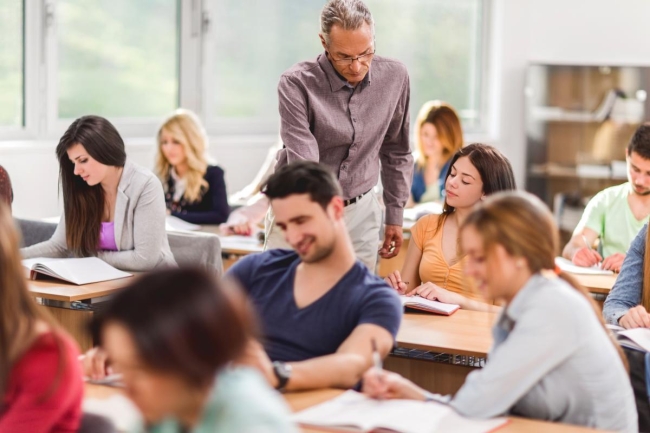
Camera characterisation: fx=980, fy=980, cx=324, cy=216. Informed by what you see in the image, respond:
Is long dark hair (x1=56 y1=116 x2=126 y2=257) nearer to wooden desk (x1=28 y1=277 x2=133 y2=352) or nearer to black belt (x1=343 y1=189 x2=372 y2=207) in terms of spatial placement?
wooden desk (x1=28 y1=277 x2=133 y2=352)

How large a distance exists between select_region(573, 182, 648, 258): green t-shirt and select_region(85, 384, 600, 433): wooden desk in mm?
2496

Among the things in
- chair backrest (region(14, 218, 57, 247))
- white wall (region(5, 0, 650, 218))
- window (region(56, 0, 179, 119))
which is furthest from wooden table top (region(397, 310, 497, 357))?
white wall (region(5, 0, 650, 218))

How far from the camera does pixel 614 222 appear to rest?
4.35 metres

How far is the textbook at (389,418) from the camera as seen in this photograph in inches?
74.6

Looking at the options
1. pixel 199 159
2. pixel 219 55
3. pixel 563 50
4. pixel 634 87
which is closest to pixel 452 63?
pixel 563 50

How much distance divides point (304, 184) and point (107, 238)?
1986 mm

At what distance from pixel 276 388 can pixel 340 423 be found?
27 cm

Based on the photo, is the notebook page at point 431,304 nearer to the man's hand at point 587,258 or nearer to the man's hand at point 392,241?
the man's hand at point 392,241

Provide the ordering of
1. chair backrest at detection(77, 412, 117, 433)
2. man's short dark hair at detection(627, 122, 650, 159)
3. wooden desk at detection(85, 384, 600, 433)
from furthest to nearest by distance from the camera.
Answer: man's short dark hair at detection(627, 122, 650, 159)
wooden desk at detection(85, 384, 600, 433)
chair backrest at detection(77, 412, 117, 433)

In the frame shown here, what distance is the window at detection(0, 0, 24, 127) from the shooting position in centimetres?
555

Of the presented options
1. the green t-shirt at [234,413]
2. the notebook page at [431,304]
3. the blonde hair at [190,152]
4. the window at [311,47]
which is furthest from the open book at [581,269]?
the window at [311,47]

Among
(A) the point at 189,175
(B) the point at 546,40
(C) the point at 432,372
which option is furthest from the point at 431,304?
(B) the point at 546,40

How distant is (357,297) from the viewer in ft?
7.68

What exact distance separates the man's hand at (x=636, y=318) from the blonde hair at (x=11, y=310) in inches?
71.4
